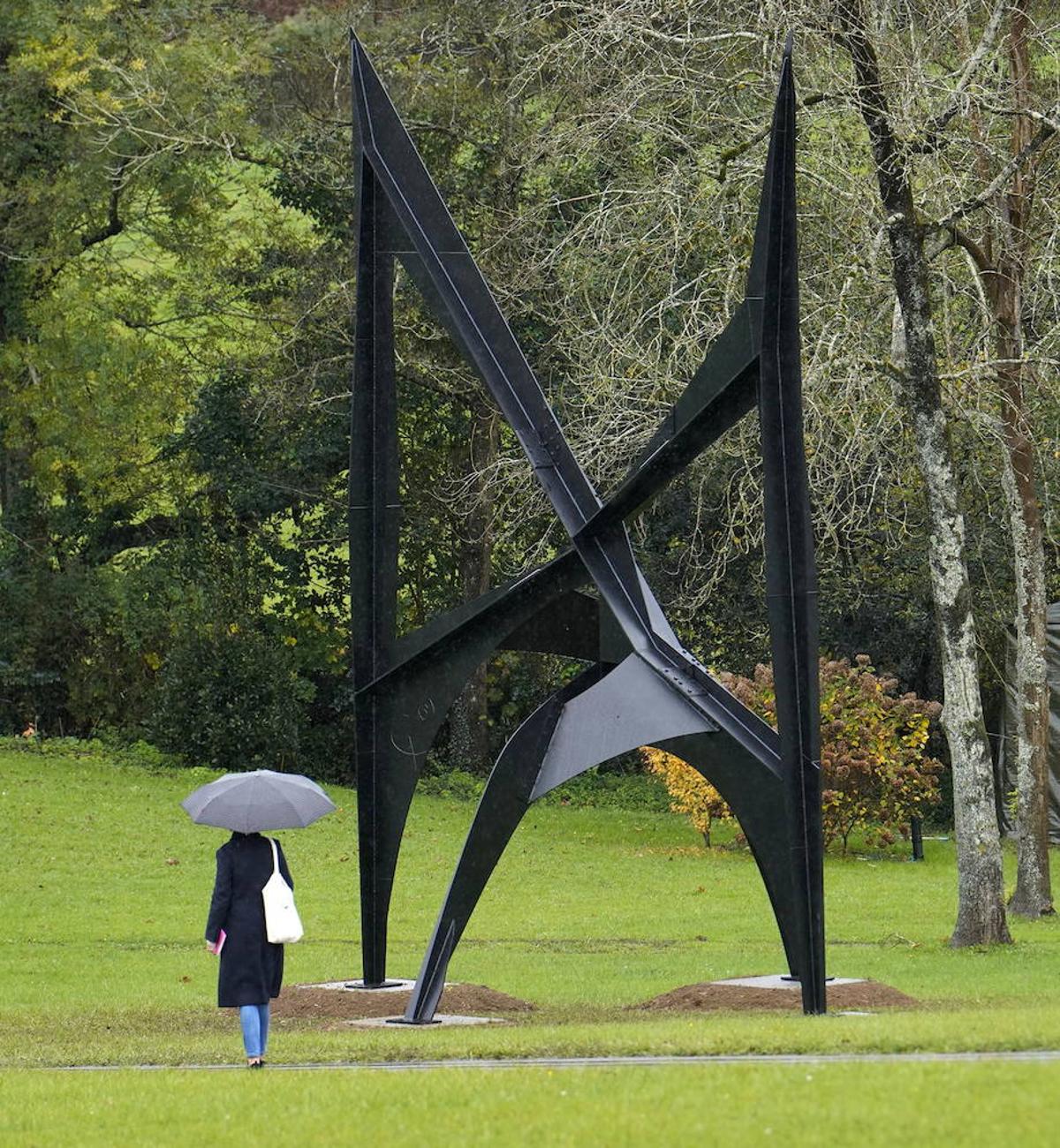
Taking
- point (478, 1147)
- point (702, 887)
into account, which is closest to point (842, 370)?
point (702, 887)

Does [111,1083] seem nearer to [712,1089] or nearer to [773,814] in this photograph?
[712,1089]

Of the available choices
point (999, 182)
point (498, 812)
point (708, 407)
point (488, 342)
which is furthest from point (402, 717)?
point (999, 182)

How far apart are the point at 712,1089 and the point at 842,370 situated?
10642 mm

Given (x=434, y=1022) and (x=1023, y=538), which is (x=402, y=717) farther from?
(x=1023, y=538)

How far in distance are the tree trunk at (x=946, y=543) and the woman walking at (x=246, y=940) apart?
25.5 feet

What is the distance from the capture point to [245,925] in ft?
31.6

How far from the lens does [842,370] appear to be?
57.0 feet

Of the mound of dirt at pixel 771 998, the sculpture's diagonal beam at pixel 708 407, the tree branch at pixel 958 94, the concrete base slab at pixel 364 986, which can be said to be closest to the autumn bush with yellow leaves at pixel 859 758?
the tree branch at pixel 958 94

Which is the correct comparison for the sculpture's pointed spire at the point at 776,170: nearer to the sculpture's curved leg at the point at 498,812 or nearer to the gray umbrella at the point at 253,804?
the sculpture's curved leg at the point at 498,812

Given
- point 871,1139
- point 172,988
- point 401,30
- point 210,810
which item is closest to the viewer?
point 871,1139

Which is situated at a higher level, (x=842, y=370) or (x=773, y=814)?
(x=842, y=370)

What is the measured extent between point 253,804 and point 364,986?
427cm

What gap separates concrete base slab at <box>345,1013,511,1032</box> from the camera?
1204cm

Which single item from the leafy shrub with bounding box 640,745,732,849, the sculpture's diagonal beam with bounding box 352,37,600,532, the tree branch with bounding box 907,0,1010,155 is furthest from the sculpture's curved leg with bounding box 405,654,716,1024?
the leafy shrub with bounding box 640,745,732,849
